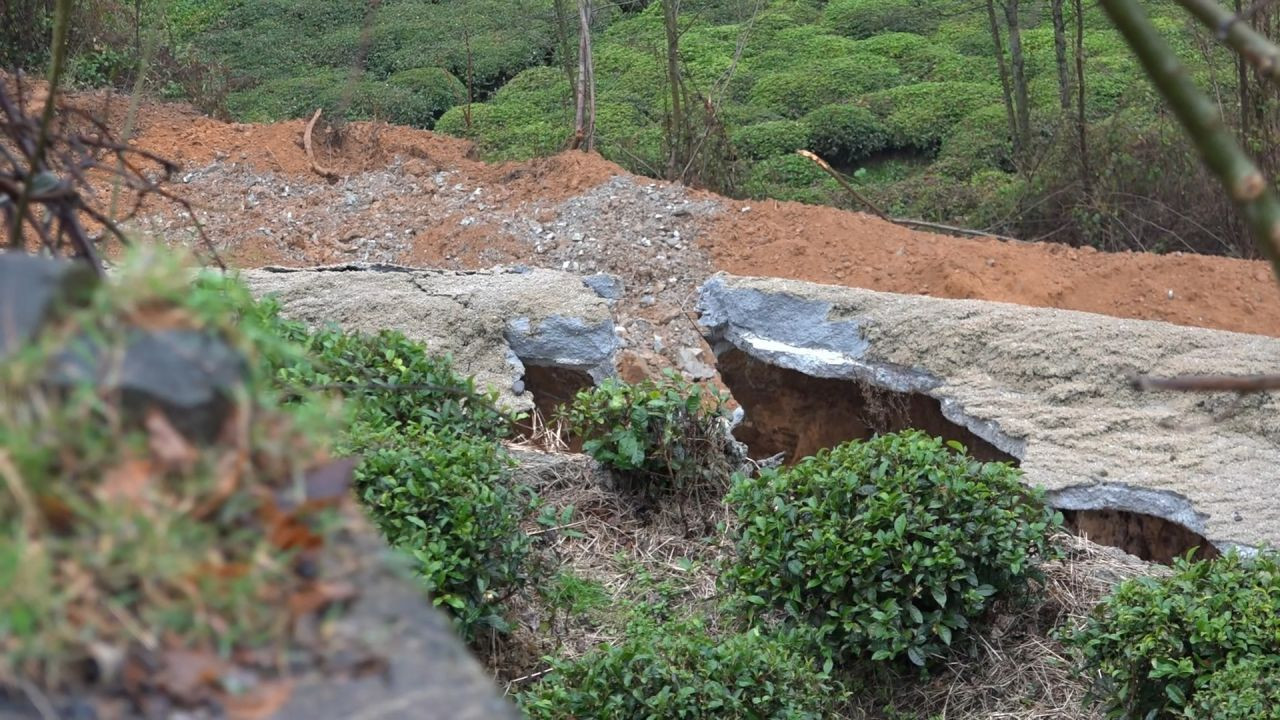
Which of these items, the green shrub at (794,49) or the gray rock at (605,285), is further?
the green shrub at (794,49)

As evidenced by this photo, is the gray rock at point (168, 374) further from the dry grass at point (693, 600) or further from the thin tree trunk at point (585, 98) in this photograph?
the thin tree trunk at point (585, 98)

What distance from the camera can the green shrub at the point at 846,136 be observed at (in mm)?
13320

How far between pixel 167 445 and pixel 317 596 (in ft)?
0.46

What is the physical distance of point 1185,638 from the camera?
361cm

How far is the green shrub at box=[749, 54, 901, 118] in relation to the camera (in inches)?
571

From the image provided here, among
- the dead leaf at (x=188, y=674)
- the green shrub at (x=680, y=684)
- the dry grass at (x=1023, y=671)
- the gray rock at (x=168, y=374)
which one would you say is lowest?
the dry grass at (x=1023, y=671)

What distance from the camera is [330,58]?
15.9 m

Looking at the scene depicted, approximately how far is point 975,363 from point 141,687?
5.48 meters

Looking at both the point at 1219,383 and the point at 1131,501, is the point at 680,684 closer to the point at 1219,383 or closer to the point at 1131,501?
the point at 1131,501

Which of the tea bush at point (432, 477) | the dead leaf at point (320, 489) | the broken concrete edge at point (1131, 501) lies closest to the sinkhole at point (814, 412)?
the broken concrete edge at point (1131, 501)

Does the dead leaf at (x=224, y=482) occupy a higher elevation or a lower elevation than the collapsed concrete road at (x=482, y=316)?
higher

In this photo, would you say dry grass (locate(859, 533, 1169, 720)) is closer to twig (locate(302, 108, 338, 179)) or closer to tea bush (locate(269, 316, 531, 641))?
tea bush (locate(269, 316, 531, 641))

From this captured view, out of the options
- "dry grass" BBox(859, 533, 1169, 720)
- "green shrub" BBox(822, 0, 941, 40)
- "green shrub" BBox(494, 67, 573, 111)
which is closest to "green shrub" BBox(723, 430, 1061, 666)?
"dry grass" BBox(859, 533, 1169, 720)

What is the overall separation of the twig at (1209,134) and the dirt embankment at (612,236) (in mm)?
6998
